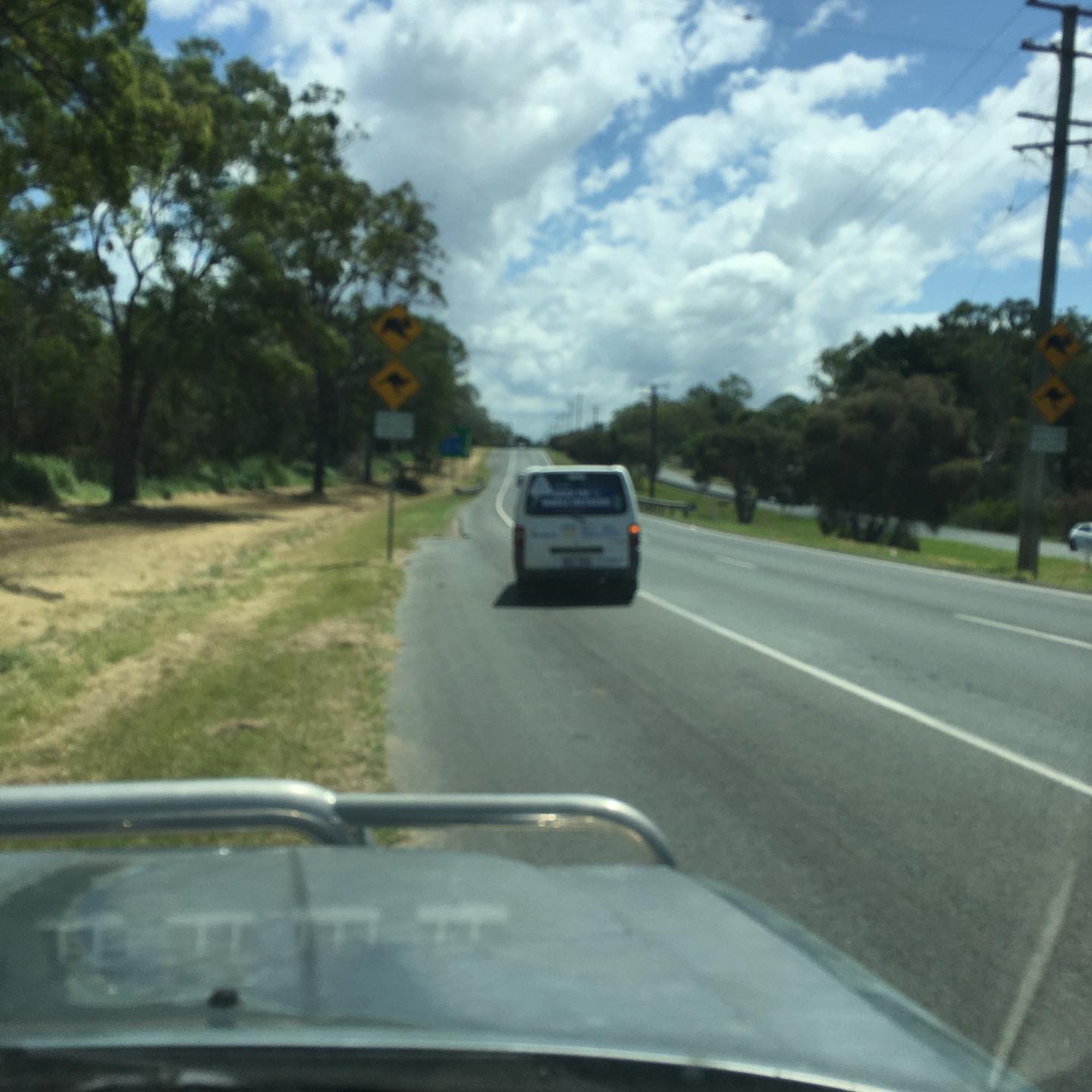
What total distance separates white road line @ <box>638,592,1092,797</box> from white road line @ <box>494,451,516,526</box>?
9.08 meters

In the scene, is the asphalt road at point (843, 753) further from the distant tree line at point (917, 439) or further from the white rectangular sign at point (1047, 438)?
the distant tree line at point (917, 439)

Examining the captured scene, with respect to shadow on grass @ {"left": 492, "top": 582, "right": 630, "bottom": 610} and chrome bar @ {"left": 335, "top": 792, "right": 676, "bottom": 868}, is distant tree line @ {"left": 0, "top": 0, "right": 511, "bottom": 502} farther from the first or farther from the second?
chrome bar @ {"left": 335, "top": 792, "right": 676, "bottom": 868}

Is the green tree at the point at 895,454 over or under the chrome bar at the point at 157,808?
over

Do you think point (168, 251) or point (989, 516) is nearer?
point (168, 251)

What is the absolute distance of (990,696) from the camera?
398 inches

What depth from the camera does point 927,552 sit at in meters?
45.4

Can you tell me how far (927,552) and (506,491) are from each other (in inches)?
1417

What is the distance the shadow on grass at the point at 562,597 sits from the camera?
16.9m

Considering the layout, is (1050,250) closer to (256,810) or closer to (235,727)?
(235,727)

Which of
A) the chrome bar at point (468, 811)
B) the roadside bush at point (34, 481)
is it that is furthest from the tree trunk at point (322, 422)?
the chrome bar at point (468, 811)

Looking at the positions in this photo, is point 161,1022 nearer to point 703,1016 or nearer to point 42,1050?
point 42,1050

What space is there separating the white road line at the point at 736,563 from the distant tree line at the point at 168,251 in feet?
44.5

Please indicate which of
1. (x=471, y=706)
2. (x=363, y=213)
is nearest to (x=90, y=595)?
(x=471, y=706)

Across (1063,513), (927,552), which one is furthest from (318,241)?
(1063,513)
